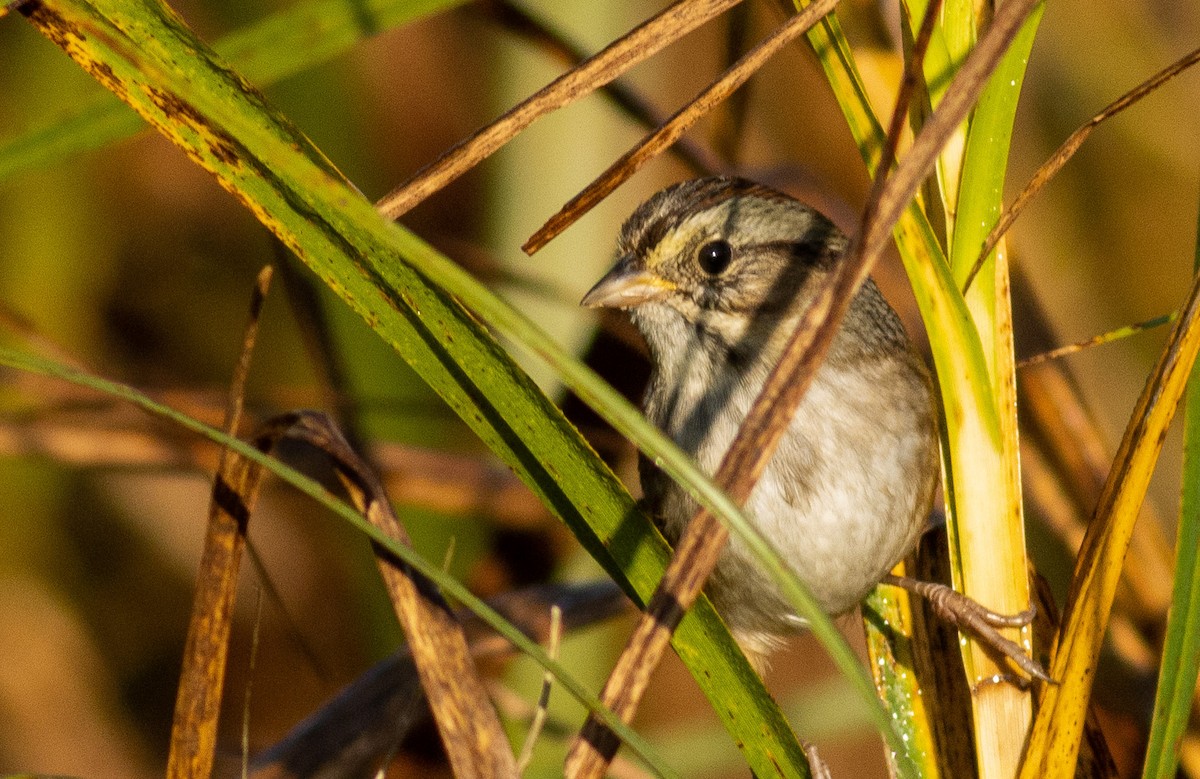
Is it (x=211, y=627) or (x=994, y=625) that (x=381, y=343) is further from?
(x=994, y=625)

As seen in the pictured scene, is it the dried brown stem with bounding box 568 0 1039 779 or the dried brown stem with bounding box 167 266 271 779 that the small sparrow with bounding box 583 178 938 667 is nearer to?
the dried brown stem with bounding box 167 266 271 779

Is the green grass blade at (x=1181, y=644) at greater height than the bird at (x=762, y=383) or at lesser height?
lesser

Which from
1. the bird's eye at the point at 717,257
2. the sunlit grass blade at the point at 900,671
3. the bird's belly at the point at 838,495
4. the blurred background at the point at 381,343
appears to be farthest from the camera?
the blurred background at the point at 381,343

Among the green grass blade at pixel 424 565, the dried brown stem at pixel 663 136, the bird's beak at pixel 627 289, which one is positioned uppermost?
the bird's beak at pixel 627 289

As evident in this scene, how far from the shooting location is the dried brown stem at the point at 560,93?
116 cm

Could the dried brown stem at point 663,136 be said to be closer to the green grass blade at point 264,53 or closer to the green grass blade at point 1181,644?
the green grass blade at point 264,53

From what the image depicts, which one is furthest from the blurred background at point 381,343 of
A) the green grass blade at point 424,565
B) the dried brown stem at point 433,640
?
the green grass blade at point 424,565

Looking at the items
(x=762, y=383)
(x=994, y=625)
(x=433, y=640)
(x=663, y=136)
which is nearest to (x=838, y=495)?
(x=762, y=383)

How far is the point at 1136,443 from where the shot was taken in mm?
1116

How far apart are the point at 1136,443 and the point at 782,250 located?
0.86 meters

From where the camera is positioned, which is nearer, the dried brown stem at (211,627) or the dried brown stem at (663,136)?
the dried brown stem at (663,136)

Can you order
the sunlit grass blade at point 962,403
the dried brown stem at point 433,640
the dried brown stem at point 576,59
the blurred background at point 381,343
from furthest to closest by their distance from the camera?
the blurred background at point 381,343 → the dried brown stem at point 576,59 → the dried brown stem at point 433,640 → the sunlit grass blade at point 962,403

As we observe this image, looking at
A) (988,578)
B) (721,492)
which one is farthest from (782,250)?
(721,492)

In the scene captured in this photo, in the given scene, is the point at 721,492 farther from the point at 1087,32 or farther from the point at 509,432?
the point at 1087,32
